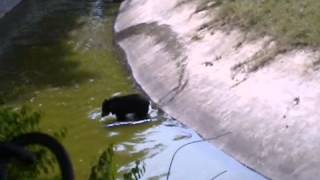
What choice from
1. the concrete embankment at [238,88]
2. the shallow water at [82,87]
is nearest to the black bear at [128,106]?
the shallow water at [82,87]

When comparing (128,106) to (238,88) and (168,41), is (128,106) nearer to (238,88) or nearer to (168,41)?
(238,88)

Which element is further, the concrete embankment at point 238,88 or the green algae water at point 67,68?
the green algae water at point 67,68

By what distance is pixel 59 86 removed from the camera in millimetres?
14430

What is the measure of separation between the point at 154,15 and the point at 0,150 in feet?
42.0

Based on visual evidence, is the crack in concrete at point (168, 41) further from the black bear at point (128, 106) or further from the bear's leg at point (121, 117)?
the bear's leg at point (121, 117)

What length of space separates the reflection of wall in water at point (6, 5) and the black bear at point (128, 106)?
1037 centimetres

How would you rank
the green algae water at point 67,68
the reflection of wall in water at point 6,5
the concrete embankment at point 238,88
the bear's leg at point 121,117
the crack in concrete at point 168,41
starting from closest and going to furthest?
the concrete embankment at point 238,88
the bear's leg at point 121,117
the green algae water at point 67,68
the crack in concrete at point 168,41
the reflection of wall in water at point 6,5

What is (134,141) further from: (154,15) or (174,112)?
(154,15)

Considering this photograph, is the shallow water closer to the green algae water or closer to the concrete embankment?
the green algae water

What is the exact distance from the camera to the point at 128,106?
11.6 m

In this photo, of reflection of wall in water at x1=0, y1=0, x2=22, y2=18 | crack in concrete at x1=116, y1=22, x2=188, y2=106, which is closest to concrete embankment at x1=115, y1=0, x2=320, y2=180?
crack in concrete at x1=116, y1=22, x2=188, y2=106

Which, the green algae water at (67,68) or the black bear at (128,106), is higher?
the black bear at (128,106)

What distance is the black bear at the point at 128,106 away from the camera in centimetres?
1162

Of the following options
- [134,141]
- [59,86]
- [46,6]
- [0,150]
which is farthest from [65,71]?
[0,150]
